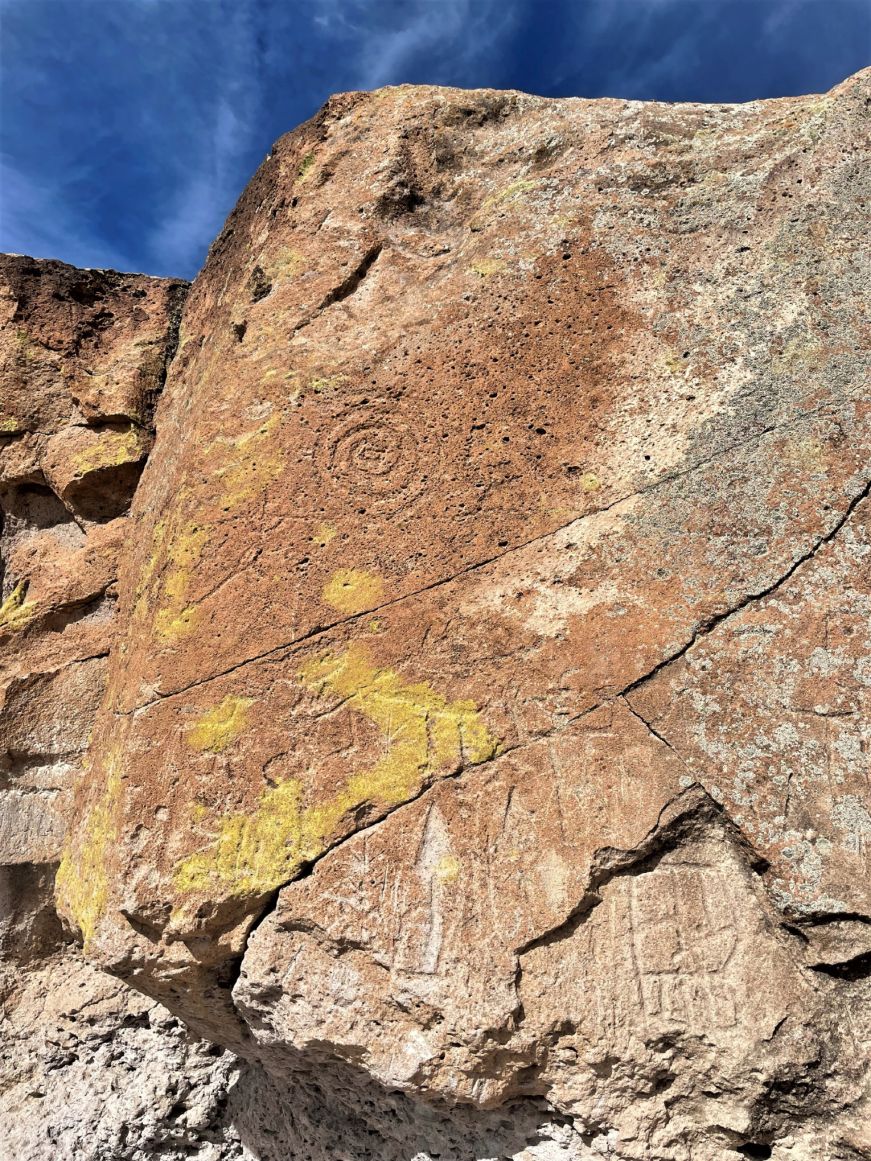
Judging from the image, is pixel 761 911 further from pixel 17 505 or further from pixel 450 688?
pixel 17 505

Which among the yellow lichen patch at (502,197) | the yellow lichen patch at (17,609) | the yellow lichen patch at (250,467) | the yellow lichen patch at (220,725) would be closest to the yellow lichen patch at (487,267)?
the yellow lichen patch at (502,197)

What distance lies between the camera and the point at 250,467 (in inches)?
88.7

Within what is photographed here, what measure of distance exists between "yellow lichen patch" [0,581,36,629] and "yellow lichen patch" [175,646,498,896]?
1.39 meters


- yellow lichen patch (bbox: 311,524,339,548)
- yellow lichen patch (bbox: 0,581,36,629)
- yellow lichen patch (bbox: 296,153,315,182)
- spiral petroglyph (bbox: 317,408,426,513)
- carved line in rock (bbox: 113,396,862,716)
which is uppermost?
yellow lichen patch (bbox: 296,153,315,182)

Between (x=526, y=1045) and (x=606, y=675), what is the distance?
2.43 feet

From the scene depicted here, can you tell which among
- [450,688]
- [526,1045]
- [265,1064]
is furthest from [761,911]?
[265,1064]

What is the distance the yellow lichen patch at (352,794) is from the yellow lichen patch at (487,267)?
1120mm

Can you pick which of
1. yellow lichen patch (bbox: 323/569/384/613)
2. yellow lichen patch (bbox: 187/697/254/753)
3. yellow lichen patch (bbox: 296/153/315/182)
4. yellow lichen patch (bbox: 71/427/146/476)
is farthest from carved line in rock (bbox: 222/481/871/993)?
yellow lichen patch (bbox: 296/153/315/182)

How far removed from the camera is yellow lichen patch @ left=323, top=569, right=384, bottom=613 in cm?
203

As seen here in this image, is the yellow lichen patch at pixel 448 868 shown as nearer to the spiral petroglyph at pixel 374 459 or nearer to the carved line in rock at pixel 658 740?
the carved line in rock at pixel 658 740

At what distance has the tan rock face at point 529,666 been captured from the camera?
1.63 m

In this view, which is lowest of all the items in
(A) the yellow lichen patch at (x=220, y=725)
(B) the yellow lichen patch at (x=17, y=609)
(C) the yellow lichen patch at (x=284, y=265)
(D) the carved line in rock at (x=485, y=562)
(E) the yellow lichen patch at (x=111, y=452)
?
(A) the yellow lichen patch at (x=220, y=725)

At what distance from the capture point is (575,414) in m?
2.08

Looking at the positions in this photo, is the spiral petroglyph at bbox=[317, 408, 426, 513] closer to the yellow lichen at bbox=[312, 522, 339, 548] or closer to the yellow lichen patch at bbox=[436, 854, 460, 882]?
the yellow lichen at bbox=[312, 522, 339, 548]
